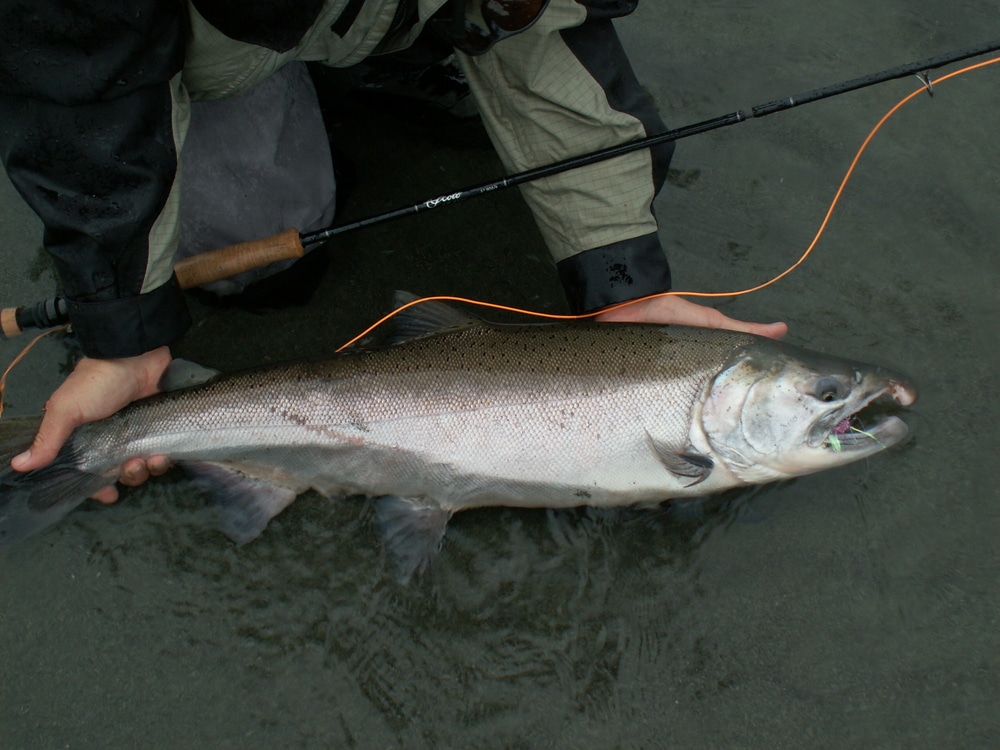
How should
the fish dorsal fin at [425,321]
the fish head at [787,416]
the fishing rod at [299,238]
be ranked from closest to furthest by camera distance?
the fish head at [787,416] < the fishing rod at [299,238] < the fish dorsal fin at [425,321]

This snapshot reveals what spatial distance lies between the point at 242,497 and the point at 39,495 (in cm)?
62

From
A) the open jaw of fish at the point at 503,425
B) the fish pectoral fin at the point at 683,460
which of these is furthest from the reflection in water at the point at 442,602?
the fish pectoral fin at the point at 683,460

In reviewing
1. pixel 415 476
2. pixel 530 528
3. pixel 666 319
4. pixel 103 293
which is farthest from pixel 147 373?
pixel 666 319

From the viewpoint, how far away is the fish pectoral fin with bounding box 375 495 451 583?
2.54 metres

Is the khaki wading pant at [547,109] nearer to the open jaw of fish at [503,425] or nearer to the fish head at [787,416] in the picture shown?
the open jaw of fish at [503,425]

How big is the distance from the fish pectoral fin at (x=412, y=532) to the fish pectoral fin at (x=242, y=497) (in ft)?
1.33

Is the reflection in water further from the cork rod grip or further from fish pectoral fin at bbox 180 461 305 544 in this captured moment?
the cork rod grip

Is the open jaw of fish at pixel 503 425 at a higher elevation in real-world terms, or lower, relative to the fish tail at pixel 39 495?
lower

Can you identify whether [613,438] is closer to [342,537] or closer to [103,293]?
[342,537]

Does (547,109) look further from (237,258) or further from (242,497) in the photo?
(242,497)

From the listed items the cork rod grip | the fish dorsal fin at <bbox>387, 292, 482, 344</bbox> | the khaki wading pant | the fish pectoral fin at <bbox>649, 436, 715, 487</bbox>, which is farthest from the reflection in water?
the khaki wading pant

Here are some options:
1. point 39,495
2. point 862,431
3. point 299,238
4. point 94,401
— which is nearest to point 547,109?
point 299,238

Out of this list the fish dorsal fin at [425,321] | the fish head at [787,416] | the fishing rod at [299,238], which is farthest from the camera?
the fish dorsal fin at [425,321]

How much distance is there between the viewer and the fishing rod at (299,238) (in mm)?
2496
